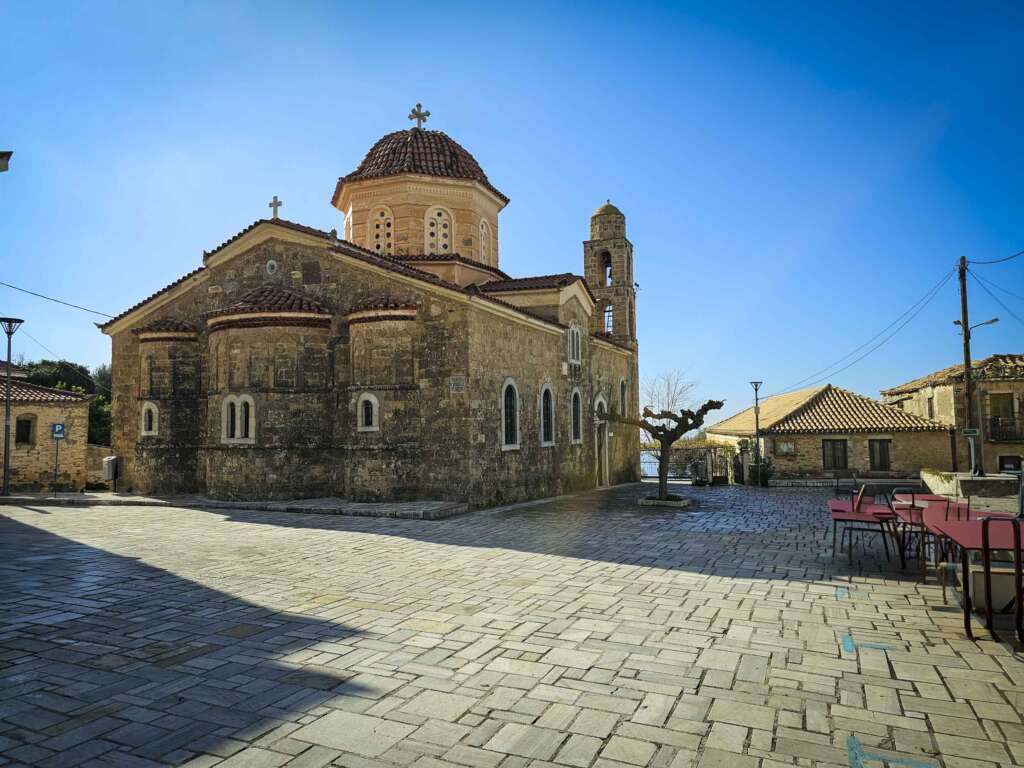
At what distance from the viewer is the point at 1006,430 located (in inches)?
1061

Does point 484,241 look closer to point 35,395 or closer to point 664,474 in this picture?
point 664,474

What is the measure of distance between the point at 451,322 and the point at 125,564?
7.97 m

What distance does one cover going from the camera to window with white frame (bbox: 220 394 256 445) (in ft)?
50.3

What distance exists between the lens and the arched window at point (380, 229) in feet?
65.4

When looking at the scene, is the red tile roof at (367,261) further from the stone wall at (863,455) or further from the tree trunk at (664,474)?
the stone wall at (863,455)

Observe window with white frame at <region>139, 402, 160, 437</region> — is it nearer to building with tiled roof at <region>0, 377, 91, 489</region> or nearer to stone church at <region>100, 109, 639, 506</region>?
stone church at <region>100, 109, 639, 506</region>

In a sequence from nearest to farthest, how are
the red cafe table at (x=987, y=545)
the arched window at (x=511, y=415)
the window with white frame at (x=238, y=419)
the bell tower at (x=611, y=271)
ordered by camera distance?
the red cafe table at (x=987, y=545), the window with white frame at (x=238, y=419), the arched window at (x=511, y=415), the bell tower at (x=611, y=271)

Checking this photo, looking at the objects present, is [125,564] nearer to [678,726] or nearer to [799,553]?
[678,726]

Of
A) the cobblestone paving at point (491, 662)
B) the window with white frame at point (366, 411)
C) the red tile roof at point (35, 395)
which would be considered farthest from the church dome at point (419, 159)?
the cobblestone paving at point (491, 662)

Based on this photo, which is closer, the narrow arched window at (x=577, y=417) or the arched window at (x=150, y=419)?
the arched window at (x=150, y=419)

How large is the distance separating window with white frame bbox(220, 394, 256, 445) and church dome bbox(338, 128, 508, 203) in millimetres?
7971

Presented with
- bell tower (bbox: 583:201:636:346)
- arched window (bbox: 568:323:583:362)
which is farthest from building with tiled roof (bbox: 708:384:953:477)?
arched window (bbox: 568:323:583:362)

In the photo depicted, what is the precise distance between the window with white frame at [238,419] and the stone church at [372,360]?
0.05 meters

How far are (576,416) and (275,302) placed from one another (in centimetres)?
954
